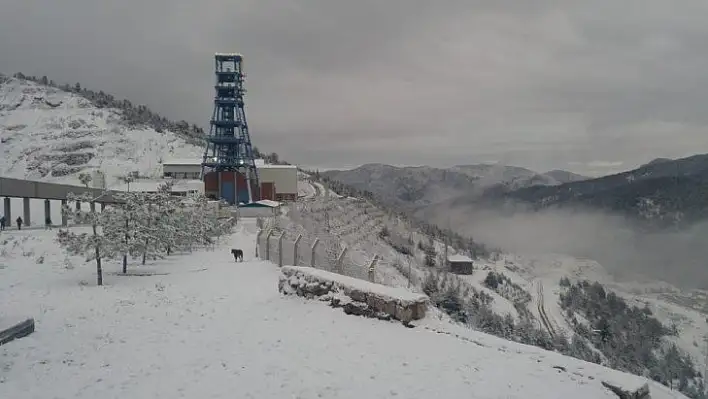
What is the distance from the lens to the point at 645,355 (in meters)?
55.1

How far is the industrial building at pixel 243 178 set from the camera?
64.1m

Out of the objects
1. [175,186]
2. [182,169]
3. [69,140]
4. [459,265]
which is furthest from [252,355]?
[69,140]

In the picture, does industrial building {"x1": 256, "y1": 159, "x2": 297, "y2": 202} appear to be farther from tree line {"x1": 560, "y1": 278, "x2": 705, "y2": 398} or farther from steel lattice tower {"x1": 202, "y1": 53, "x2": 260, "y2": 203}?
tree line {"x1": 560, "y1": 278, "x2": 705, "y2": 398}

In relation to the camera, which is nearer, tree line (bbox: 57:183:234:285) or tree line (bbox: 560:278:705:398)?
tree line (bbox: 57:183:234:285)

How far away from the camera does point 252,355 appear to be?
9242mm

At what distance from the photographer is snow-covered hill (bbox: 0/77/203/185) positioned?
250 ft

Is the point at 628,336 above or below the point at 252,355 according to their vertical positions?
below

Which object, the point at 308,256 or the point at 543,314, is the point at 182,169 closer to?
the point at 543,314

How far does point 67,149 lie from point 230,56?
1579 inches

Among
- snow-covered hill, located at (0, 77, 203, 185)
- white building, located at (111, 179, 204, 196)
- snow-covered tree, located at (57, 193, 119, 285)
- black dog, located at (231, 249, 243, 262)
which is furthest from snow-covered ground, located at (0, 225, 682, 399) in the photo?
snow-covered hill, located at (0, 77, 203, 185)

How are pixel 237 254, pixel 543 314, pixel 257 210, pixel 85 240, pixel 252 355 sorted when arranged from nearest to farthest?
1. pixel 252 355
2. pixel 85 240
3. pixel 237 254
4. pixel 257 210
5. pixel 543 314

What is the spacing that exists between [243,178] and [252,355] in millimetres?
57087

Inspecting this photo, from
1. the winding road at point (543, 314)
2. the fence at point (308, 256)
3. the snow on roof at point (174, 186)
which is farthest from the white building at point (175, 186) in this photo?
the winding road at point (543, 314)

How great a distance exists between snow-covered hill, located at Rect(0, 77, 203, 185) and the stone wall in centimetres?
6201
